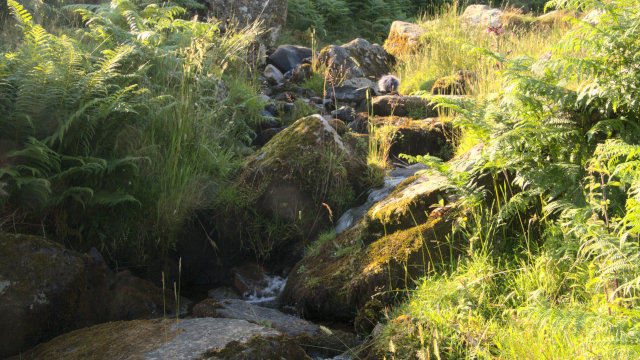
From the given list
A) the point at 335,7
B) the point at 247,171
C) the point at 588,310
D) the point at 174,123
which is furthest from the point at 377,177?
the point at 335,7

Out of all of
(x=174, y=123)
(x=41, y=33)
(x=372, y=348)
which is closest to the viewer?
(x=372, y=348)

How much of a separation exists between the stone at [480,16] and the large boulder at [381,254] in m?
9.49

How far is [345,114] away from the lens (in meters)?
7.64

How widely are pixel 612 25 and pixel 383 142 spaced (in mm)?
3024

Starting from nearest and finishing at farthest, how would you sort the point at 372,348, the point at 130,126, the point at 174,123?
1. the point at 372,348
2. the point at 130,126
3. the point at 174,123

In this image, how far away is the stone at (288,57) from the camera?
11023mm

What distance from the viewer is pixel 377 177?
534 centimetres

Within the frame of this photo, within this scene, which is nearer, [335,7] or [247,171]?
[247,171]

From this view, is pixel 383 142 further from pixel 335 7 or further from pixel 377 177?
pixel 335 7

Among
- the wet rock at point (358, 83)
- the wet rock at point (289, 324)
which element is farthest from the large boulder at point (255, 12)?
the wet rock at point (289, 324)

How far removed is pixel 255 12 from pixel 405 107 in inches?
217

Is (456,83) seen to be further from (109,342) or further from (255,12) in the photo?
(109,342)

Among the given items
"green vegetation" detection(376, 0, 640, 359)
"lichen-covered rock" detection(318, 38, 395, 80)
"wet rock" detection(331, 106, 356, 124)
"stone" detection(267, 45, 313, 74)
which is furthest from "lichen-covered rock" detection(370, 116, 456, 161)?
"stone" detection(267, 45, 313, 74)

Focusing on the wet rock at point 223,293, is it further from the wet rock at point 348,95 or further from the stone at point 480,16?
the stone at point 480,16
